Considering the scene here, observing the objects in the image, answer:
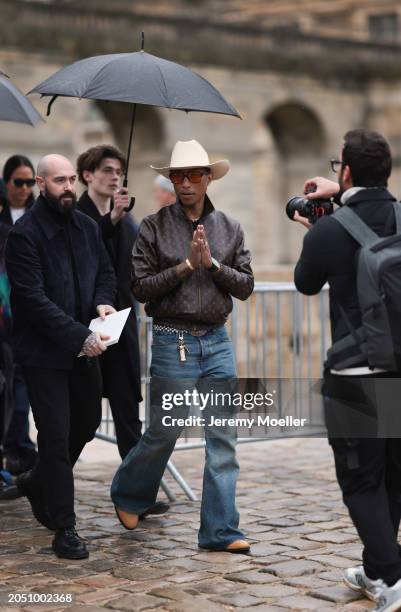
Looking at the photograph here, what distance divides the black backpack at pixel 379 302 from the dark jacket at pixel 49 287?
1.77 meters

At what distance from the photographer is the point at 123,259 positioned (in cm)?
830

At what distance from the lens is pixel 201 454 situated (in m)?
11.3

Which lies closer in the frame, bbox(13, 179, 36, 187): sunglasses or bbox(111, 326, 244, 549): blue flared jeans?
bbox(111, 326, 244, 549): blue flared jeans

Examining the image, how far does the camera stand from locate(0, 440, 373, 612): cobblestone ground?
20.7 feet

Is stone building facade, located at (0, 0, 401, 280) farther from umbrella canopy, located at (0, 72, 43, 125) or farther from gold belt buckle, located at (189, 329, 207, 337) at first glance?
gold belt buckle, located at (189, 329, 207, 337)

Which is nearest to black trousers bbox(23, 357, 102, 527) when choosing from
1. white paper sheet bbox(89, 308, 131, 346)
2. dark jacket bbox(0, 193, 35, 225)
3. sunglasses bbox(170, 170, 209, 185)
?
white paper sheet bbox(89, 308, 131, 346)

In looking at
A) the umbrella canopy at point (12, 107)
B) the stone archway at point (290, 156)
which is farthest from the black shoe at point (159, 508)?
the stone archway at point (290, 156)

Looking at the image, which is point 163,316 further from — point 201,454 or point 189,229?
point 201,454

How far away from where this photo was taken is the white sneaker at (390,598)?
580 cm

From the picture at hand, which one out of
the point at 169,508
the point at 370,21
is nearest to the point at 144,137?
the point at 370,21

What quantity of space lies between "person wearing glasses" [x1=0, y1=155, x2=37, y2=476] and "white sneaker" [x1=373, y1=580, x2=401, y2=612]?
408 cm

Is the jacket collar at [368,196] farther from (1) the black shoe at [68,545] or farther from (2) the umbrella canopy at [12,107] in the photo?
(2) the umbrella canopy at [12,107]

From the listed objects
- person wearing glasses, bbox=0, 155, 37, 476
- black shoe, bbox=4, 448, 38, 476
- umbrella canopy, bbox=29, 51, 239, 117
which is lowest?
black shoe, bbox=4, 448, 38, 476

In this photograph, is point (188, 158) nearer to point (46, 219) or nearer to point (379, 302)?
point (46, 219)
